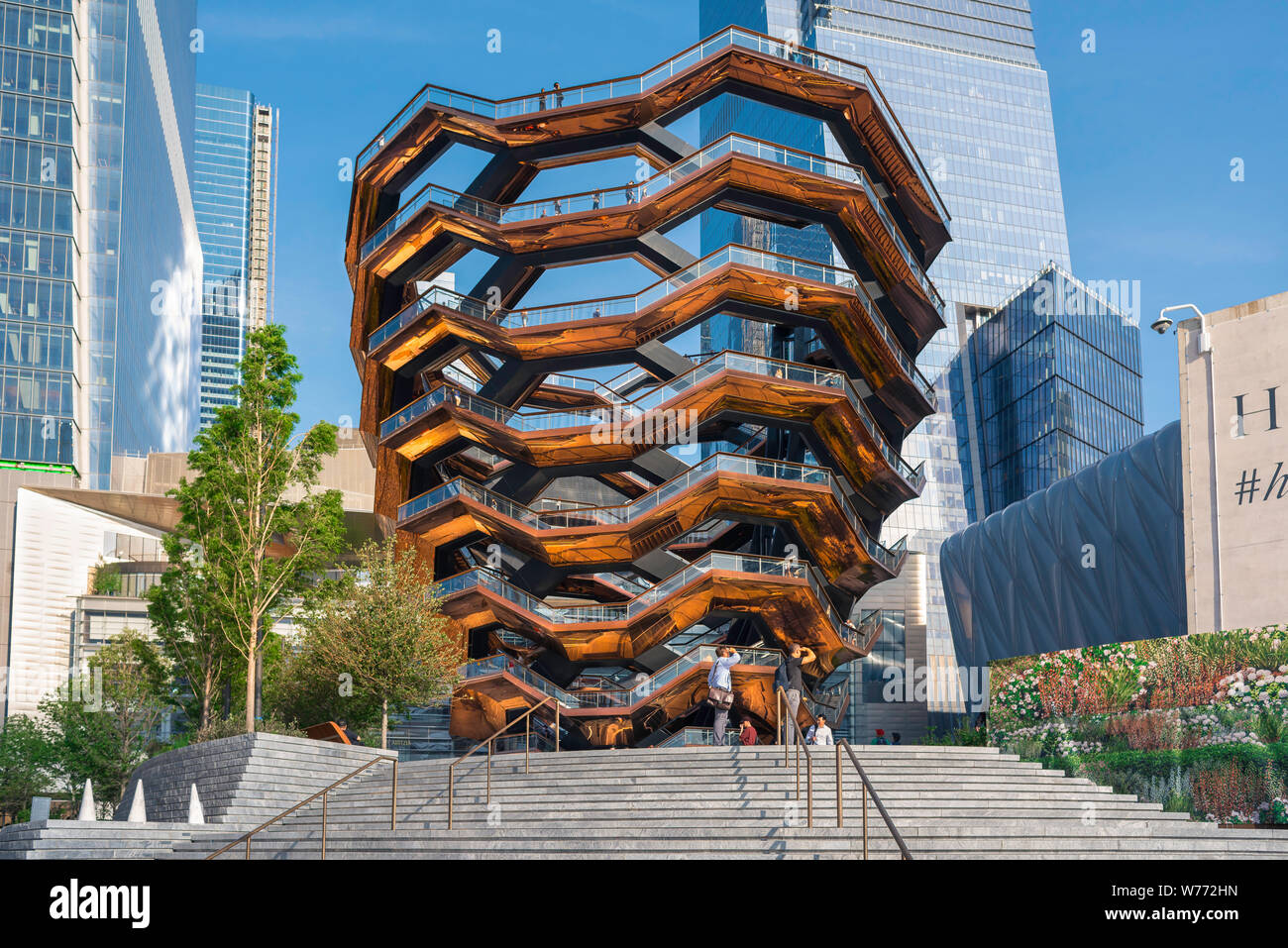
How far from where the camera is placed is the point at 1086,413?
12688cm

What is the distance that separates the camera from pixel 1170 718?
88.0ft

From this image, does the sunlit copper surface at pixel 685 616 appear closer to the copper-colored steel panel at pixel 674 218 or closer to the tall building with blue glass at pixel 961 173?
the copper-colored steel panel at pixel 674 218

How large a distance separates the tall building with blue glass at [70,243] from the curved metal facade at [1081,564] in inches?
1936

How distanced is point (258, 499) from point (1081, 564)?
93.6 feet

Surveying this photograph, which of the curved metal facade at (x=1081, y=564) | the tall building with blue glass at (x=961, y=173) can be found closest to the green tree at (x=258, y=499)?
the curved metal facade at (x=1081, y=564)

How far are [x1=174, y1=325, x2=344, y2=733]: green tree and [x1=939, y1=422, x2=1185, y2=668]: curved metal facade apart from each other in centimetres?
2490

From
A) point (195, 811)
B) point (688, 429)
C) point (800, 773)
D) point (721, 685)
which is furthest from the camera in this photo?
point (688, 429)

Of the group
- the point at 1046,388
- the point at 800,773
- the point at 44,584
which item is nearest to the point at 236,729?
the point at 800,773

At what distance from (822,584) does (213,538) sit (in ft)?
65.9

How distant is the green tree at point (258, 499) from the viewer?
31500 mm

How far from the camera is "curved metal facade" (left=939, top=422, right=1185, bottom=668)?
3778 cm

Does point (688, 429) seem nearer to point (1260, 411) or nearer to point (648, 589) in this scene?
point (648, 589)

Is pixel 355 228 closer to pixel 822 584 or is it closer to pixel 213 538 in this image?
pixel 213 538
